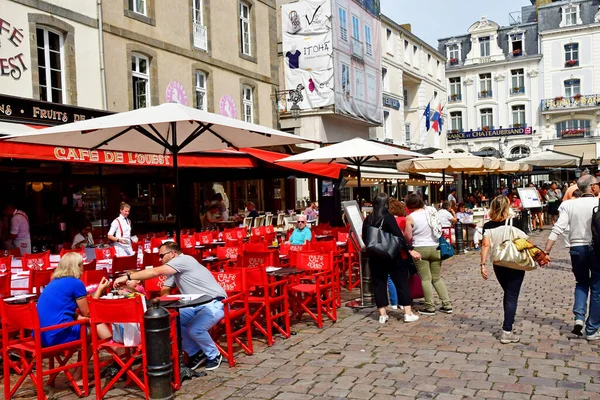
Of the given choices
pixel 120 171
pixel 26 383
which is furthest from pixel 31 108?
pixel 26 383

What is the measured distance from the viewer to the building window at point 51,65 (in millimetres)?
13297

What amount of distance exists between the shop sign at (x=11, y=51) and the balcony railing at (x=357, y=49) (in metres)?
19.2

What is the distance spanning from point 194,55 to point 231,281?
13286mm

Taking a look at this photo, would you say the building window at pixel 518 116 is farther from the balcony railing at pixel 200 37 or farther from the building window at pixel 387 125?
the balcony railing at pixel 200 37

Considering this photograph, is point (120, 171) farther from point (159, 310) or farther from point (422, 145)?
point (422, 145)

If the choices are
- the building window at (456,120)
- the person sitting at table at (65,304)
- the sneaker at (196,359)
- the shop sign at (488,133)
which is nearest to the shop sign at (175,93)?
the person sitting at table at (65,304)

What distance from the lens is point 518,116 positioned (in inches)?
2127

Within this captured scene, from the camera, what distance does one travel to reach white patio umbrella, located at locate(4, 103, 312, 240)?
6008 millimetres

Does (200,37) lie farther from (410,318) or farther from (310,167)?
(410,318)

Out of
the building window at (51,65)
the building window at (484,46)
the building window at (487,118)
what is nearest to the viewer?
the building window at (51,65)

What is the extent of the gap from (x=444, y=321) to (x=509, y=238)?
1.71 m

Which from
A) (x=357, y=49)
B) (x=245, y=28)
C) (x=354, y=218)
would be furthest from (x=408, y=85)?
(x=354, y=218)

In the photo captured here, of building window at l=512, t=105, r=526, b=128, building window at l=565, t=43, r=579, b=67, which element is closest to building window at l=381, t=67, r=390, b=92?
building window at l=512, t=105, r=526, b=128

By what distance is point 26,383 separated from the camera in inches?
226
